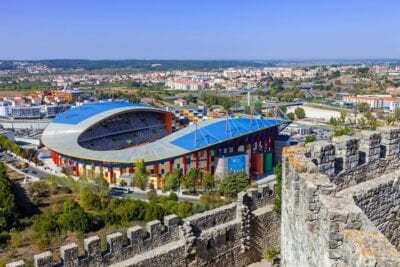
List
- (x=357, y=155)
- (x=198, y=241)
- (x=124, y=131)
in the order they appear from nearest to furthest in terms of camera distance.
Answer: (x=357, y=155) < (x=198, y=241) < (x=124, y=131)

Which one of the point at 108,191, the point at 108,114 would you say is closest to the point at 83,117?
the point at 108,114

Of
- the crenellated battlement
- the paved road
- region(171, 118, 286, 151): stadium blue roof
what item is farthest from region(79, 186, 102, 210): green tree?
the crenellated battlement

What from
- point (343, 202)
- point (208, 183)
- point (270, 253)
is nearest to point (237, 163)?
point (208, 183)

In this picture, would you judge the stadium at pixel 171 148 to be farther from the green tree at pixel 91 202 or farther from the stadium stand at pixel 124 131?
the green tree at pixel 91 202

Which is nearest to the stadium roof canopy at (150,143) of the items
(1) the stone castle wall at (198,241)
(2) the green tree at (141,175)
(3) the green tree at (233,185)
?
(2) the green tree at (141,175)

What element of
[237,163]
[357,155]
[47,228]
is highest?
[357,155]

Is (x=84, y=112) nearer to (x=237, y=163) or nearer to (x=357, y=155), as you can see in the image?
(x=237, y=163)

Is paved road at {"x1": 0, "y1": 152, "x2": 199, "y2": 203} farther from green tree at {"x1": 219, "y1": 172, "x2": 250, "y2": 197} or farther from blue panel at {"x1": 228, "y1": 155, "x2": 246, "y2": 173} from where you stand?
blue panel at {"x1": 228, "y1": 155, "x2": 246, "y2": 173}
